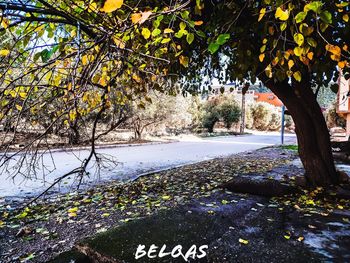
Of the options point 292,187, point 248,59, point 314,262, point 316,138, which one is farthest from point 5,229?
point 316,138

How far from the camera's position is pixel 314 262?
8.63 ft

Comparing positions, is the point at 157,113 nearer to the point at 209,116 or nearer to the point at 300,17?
the point at 209,116

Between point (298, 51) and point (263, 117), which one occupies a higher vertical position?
point (263, 117)

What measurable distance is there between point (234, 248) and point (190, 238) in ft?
1.50

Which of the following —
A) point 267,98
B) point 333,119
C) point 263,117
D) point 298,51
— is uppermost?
point 267,98

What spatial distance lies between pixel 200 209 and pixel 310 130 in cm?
282

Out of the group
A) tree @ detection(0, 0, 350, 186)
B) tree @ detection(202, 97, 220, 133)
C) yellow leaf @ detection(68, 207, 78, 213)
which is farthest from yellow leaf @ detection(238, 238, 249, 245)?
tree @ detection(202, 97, 220, 133)

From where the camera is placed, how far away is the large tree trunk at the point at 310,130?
564cm

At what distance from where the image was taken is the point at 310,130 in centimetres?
567

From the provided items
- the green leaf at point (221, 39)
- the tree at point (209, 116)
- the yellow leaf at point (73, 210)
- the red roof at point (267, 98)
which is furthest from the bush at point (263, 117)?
the green leaf at point (221, 39)

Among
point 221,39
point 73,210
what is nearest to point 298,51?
point 221,39

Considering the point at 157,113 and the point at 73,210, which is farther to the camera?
the point at 157,113

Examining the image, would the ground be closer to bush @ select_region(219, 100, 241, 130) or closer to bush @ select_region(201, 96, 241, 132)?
bush @ select_region(201, 96, 241, 132)

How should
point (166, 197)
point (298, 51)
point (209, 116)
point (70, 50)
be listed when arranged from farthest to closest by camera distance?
point (209, 116), point (166, 197), point (70, 50), point (298, 51)
